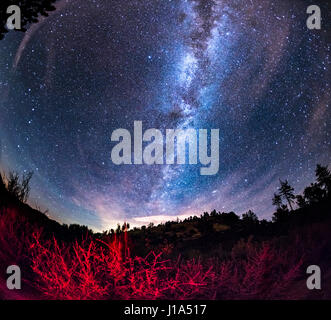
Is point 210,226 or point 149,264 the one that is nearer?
point 149,264

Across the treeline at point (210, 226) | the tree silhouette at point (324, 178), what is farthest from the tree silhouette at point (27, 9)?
the tree silhouette at point (324, 178)

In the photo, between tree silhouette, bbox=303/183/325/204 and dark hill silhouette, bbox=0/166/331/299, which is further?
tree silhouette, bbox=303/183/325/204

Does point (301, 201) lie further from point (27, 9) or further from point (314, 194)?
point (27, 9)

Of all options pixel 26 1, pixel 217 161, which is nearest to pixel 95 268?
pixel 217 161

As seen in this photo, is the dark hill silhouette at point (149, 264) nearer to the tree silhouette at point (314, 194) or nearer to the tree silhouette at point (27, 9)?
the tree silhouette at point (314, 194)

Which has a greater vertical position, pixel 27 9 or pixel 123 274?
pixel 27 9

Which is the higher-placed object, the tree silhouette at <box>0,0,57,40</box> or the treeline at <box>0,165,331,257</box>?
the tree silhouette at <box>0,0,57,40</box>

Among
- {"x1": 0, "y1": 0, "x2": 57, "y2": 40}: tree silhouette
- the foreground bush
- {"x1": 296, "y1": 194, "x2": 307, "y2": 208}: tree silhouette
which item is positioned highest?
{"x1": 0, "y1": 0, "x2": 57, "y2": 40}: tree silhouette

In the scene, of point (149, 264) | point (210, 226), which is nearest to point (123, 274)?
point (149, 264)

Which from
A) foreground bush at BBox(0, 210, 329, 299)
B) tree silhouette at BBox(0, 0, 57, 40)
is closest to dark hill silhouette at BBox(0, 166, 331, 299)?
foreground bush at BBox(0, 210, 329, 299)

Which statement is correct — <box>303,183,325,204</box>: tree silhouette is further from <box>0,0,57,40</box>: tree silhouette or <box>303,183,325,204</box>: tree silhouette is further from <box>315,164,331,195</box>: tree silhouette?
<box>0,0,57,40</box>: tree silhouette
